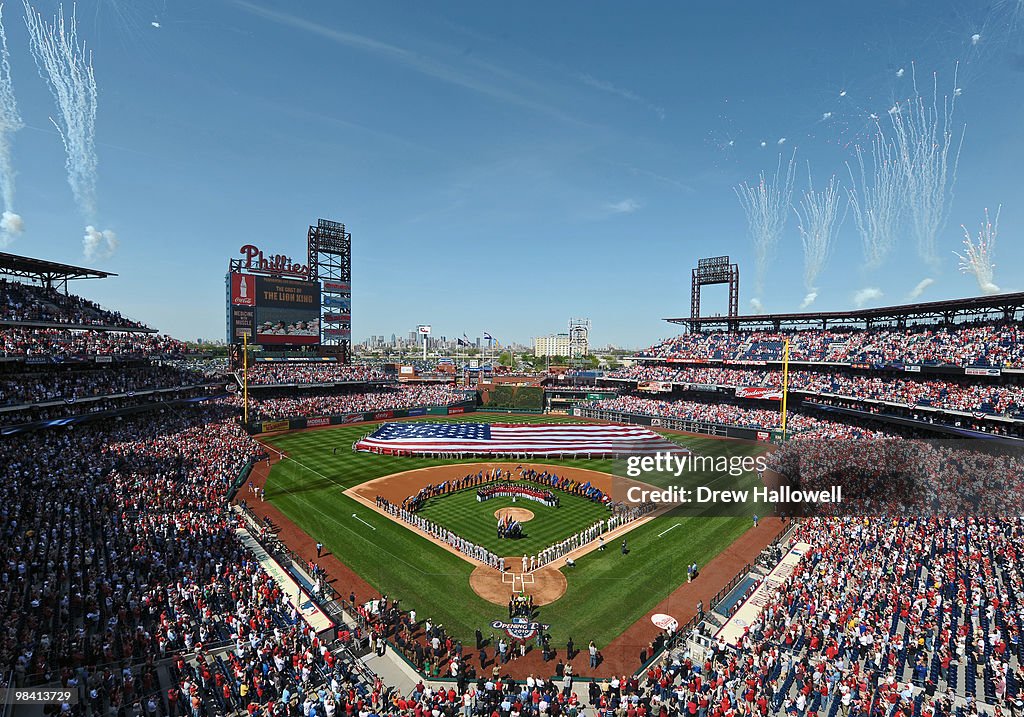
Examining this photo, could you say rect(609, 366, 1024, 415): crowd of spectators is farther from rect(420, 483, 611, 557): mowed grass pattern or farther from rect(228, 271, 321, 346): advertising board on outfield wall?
rect(228, 271, 321, 346): advertising board on outfield wall

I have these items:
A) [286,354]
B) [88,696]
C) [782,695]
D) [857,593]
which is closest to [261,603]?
[88,696]

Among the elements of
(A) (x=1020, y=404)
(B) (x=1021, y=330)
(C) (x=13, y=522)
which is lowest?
(C) (x=13, y=522)

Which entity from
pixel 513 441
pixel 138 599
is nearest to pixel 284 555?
pixel 138 599

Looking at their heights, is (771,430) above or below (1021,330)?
below

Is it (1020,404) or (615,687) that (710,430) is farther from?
(615,687)

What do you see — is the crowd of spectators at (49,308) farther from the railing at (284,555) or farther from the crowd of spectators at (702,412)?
the crowd of spectators at (702,412)

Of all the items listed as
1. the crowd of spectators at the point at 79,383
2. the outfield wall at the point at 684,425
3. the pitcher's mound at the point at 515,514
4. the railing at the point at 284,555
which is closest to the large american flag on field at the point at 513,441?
the pitcher's mound at the point at 515,514
